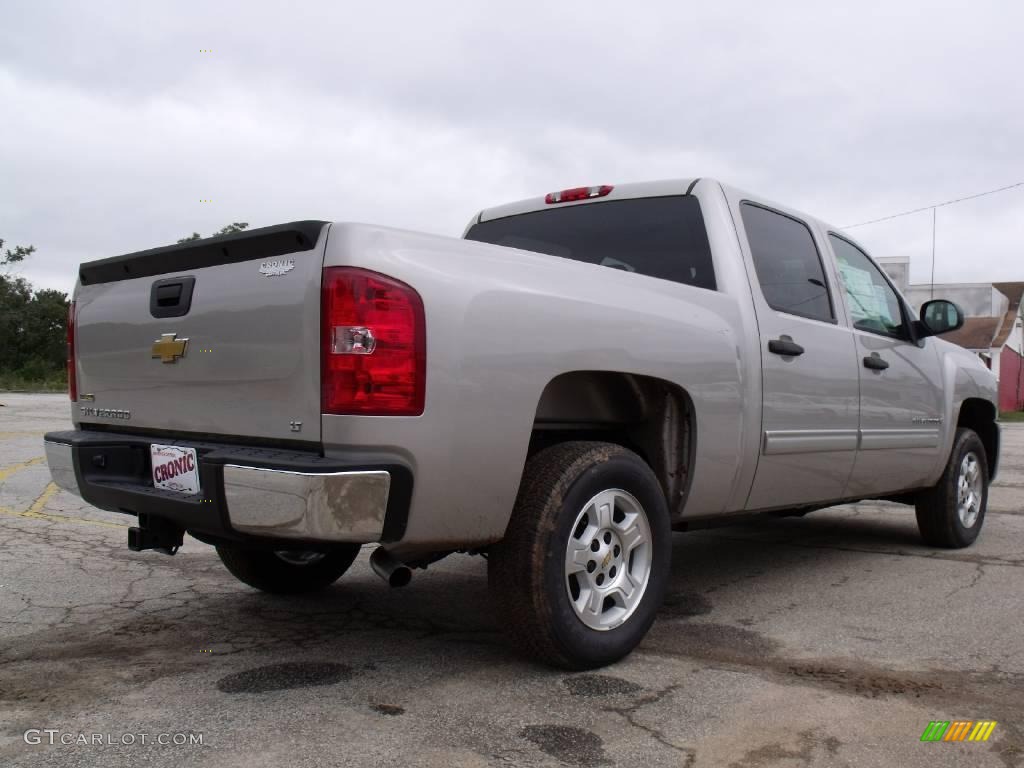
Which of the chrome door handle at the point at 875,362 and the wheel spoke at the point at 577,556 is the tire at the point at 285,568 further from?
the chrome door handle at the point at 875,362

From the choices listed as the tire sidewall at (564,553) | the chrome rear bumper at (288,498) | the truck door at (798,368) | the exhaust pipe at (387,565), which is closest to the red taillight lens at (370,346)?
the chrome rear bumper at (288,498)

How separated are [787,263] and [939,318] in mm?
1418

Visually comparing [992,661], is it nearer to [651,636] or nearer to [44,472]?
[651,636]

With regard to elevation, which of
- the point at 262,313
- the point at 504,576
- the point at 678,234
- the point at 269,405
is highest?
the point at 678,234

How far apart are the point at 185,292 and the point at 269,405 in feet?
1.96

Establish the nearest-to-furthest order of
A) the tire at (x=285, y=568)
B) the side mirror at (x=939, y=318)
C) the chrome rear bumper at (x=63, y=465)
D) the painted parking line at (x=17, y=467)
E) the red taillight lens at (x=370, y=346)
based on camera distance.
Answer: the red taillight lens at (x=370, y=346)
the chrome rear bumper at (x=63, y=465)
the tire at (x=285, y=568)
the side mirror at (x=939, y=318)
the painted parking line at (x=17, y=467)

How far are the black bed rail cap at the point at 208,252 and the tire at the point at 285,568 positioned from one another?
1.33 metres

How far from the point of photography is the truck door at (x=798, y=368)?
422cm

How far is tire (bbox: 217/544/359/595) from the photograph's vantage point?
4.38 m

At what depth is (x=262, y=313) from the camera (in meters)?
3.03

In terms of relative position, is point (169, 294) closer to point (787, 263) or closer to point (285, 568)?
point (285, 568)

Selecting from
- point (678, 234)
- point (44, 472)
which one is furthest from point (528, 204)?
point (44, 472)

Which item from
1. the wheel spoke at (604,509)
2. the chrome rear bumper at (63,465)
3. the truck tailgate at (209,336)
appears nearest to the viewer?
the truck tailgate at (209,336)

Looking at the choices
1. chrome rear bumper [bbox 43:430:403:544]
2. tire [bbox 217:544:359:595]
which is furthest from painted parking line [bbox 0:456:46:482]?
chrome rear bumper [bbox 43:430:403:544]
